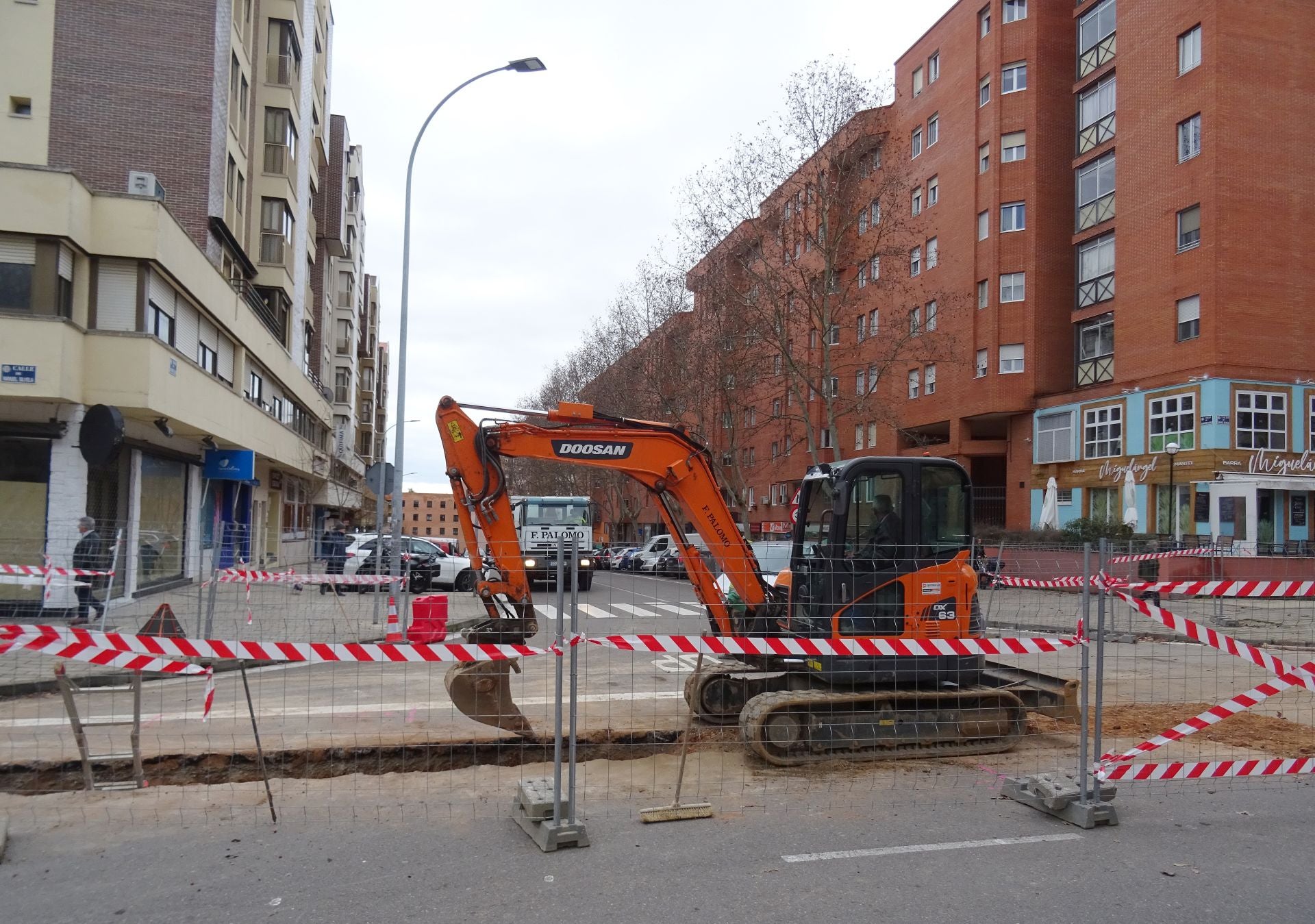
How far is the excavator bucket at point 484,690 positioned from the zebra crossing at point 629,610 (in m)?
0.58

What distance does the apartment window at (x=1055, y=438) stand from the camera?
34094 millimetres

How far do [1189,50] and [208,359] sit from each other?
3048cm

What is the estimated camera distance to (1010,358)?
1433 inches

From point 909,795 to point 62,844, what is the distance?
5.16 metres

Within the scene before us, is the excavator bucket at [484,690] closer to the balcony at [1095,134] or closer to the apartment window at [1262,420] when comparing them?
the apartment window at [1262,420]

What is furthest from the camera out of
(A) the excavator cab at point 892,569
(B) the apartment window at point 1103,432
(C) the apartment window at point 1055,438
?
(C) the apartment window at point 1055,438

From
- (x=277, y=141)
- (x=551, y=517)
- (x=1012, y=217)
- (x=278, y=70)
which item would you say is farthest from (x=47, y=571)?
(x=1012, y=217)

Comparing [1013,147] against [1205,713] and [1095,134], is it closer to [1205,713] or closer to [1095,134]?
[1095,134]

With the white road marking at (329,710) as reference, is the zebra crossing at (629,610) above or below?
above

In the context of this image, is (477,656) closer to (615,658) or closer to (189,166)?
(615,658)

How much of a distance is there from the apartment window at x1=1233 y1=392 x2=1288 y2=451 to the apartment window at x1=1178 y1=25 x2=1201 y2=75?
1058 centimetres

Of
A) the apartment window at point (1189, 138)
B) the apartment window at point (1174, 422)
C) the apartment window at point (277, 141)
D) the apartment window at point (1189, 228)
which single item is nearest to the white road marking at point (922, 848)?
the apartment window at point (1174, 422)

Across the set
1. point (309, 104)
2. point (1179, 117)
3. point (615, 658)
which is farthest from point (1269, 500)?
point (309, 104)

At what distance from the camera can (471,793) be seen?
6336 mm
